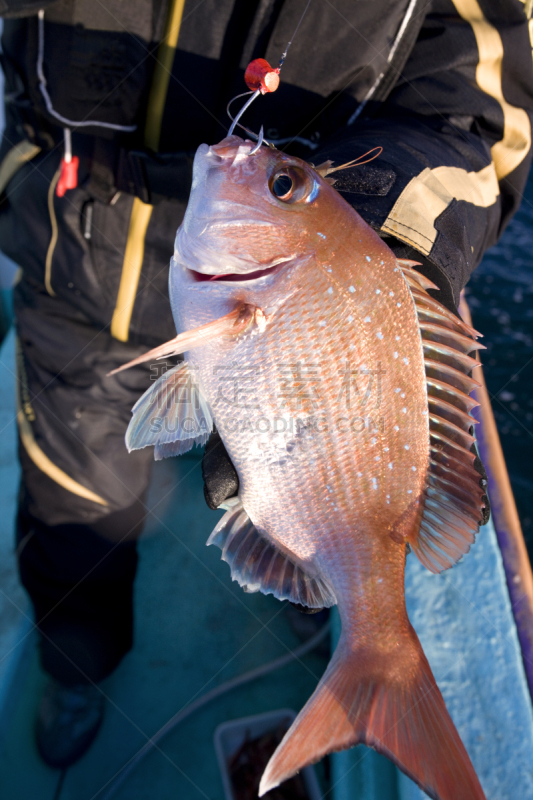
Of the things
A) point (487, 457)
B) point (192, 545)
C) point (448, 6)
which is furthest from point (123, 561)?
point (448, 6)

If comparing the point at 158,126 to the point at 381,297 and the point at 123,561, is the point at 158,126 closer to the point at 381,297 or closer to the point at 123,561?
the point at 381,297

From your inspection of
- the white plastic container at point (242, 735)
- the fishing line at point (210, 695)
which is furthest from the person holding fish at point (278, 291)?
the white plastic container at point (242, 735)

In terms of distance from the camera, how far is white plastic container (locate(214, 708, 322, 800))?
1.70 m

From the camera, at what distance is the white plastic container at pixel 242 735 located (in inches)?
67.0

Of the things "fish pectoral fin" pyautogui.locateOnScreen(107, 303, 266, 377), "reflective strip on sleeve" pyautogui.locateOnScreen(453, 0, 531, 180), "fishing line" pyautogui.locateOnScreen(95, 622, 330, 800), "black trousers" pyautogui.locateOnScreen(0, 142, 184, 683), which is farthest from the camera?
"fishing line" pyautogui.locateOnScreen(95, 622, 330, 800)

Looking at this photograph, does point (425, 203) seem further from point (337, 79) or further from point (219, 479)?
point (219, 479)

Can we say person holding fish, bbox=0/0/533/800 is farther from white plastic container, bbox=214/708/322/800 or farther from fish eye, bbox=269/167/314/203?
white plastic container, bbox=214/708/322/800

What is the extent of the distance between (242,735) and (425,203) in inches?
79.6

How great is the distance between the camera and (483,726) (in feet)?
4.72

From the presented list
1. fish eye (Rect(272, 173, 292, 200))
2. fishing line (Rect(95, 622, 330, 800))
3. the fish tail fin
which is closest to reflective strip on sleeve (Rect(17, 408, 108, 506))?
fishing line (Rect(95, 622, 330, 800))

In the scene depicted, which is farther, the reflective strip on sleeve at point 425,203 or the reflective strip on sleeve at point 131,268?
the reflective strip on sleeve at point 131,268

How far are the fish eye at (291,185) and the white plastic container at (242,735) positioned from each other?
1.89m

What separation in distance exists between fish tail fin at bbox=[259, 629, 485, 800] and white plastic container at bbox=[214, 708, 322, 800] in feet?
3.24

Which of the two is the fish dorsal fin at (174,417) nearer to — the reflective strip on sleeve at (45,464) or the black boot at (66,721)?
the reflective strip on sleeve at (45,464)
